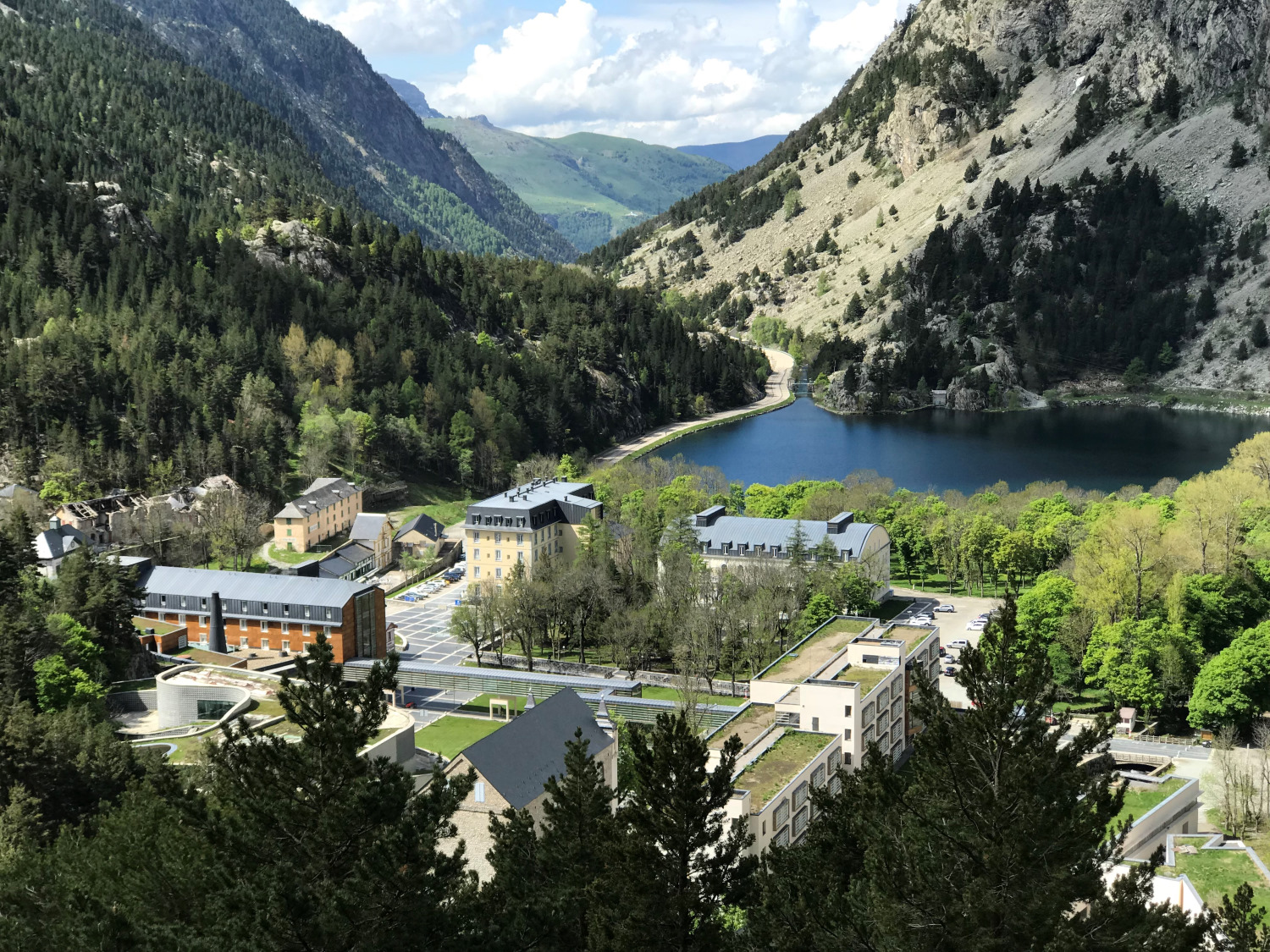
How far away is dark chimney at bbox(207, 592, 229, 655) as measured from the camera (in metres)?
68.8

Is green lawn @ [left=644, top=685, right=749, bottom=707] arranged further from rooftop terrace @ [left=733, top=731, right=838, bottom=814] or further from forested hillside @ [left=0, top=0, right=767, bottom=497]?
forested hillside @ [left=0, top=0, right=767, bottom=497]

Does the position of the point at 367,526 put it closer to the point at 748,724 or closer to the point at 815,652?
the point at 815,652

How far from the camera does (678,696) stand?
58656 mm

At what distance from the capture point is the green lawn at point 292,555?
88250 millimetres

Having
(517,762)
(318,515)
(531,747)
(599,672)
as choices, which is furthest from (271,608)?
(517,762)

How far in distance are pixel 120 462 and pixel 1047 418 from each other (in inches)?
4837

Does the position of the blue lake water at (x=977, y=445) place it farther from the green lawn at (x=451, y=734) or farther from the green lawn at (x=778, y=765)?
the green lawn at (x=778, y=765)

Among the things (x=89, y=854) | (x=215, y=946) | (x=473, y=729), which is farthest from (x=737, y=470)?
(x=215, y=946)

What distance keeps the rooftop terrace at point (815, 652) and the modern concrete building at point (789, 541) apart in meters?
13.0

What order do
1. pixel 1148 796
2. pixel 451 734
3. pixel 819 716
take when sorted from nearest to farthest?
pixel 1148 796 → pixel 819 716 → pixel 451 734

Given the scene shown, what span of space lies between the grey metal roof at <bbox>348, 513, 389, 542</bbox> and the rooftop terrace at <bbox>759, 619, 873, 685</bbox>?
39.4 meters

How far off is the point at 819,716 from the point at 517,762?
1474 cm

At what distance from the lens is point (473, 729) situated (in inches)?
2231

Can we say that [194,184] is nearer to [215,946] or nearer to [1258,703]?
[1258,703]
